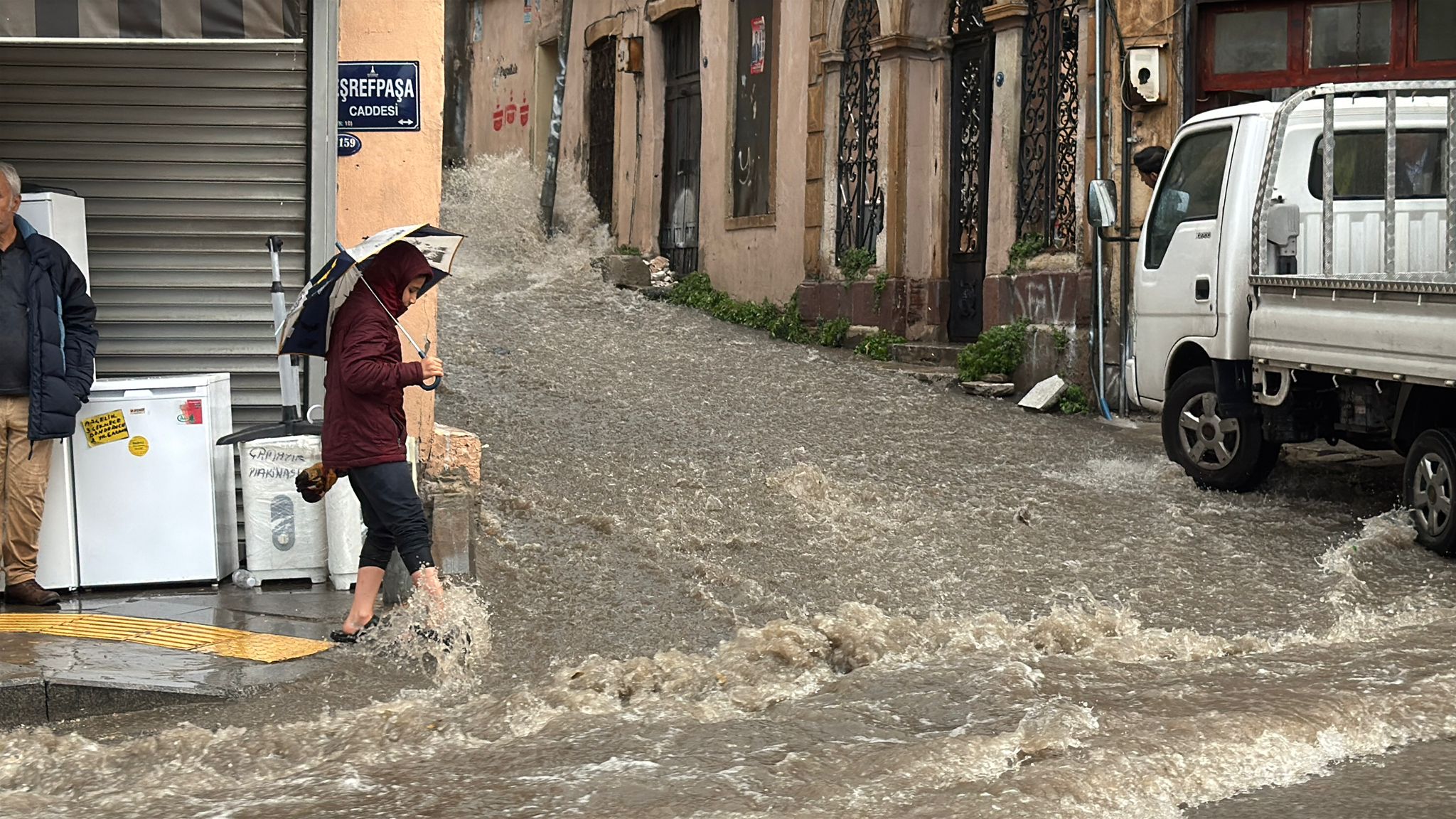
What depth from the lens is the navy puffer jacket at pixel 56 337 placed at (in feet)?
22.5

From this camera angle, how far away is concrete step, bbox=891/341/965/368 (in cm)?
1498

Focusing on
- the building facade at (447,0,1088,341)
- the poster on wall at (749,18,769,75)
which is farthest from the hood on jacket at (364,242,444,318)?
the poster on wall at (749,18,769,75)

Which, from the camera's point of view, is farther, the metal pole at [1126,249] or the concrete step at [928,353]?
the concrete step at [928,353]

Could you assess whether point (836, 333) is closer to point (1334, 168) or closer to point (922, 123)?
point (922, 123)

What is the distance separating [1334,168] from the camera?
9.01 metres

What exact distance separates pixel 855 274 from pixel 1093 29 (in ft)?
13.5

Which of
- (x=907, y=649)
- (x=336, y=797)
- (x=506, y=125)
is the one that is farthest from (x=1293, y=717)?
(x=506, y=125)

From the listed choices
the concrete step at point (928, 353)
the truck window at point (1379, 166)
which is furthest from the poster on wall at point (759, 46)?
the truck window at point (1379, 166)

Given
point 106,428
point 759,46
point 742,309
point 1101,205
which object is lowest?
point 106,428

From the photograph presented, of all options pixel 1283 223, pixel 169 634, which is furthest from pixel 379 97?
pixel 1283 223

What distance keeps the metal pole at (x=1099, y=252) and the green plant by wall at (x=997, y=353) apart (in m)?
0.91

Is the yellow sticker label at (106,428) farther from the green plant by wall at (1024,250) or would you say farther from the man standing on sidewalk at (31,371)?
the green plant by wall at (1024,250)

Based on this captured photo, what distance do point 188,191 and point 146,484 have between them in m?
1.61

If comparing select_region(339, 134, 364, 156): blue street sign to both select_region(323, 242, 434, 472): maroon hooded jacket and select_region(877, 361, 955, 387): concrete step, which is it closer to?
select_region(323, 242, 434, 472): maroon hooded jacket
